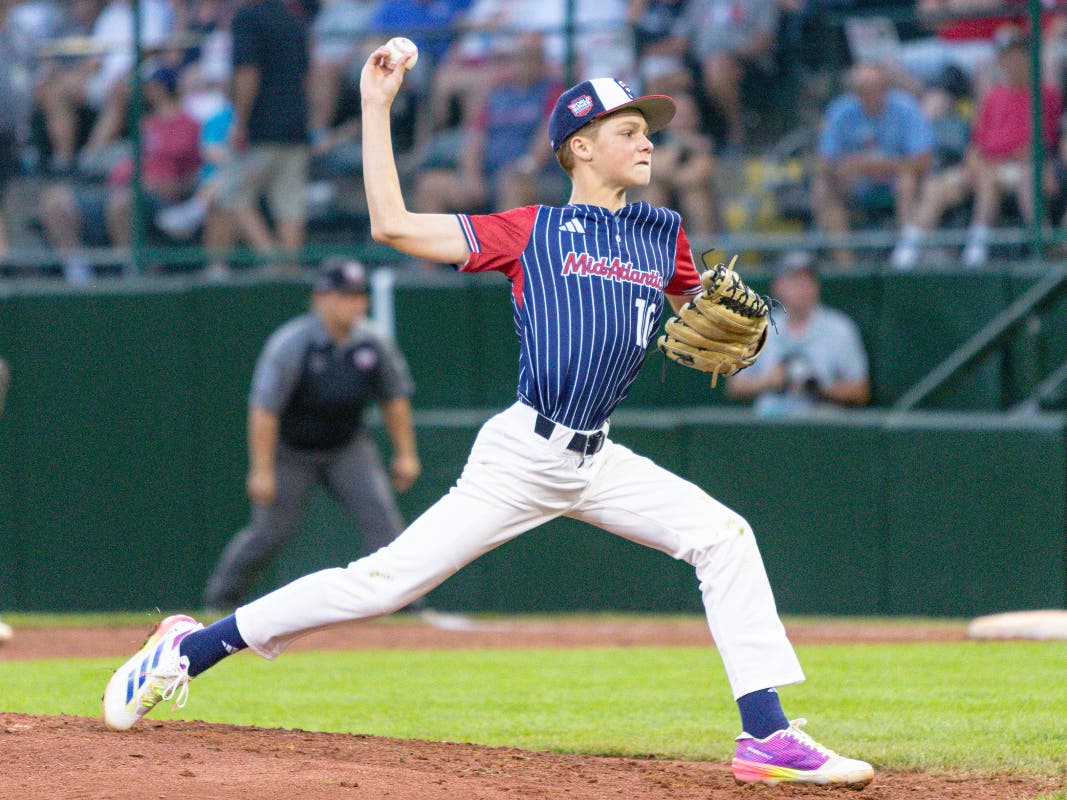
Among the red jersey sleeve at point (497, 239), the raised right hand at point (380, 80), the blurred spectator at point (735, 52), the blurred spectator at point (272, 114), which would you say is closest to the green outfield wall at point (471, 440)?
the blurred spectator at point (272, 114)

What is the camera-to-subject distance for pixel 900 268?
1033cm

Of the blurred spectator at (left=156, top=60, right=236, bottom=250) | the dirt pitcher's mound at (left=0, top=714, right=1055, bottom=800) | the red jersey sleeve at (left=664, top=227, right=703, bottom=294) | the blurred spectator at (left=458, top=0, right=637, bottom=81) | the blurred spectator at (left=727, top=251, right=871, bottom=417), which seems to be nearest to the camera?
the dirt pitcher's mound at (left=0, top=714, right=1055, bottom=800)

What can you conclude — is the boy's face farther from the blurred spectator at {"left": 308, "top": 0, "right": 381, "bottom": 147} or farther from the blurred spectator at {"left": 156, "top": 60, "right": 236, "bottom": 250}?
the blurred spectator at {"left": 156, "top": 60, "right": 236, "bottom": 250}

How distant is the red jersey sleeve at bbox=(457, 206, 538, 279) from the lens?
465 cm

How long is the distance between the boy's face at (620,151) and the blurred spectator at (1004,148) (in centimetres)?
565

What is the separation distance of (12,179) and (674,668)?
23.2 ft

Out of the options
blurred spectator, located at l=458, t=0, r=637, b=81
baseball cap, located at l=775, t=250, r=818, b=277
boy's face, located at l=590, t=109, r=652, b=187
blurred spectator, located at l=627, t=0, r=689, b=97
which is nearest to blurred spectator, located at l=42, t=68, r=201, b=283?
blurred spectator, located at l=458, t=0, r=637, b=81

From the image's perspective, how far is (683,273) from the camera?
16.2ft

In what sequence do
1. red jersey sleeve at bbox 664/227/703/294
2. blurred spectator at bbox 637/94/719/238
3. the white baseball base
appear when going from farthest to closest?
blurred spectator at bbox 637/94/719/238 → the white baseball base → red jersey sleeve at bbox 664/227/703/294

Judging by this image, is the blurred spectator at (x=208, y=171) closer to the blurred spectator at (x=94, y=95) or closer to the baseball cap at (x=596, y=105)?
the blurred spectator at (x=94, y=95)

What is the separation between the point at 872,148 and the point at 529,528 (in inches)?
245

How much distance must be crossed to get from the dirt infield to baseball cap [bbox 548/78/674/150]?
1.90 metres

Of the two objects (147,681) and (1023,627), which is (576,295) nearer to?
(147,681)

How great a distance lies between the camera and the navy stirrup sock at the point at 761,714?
176 inches
